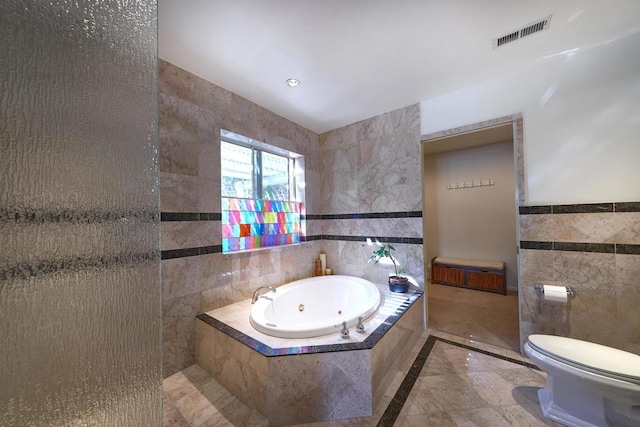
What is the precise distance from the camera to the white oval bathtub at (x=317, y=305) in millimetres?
1528

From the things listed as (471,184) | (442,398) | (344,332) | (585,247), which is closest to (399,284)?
(442,398)

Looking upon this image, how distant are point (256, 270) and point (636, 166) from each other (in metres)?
3.07

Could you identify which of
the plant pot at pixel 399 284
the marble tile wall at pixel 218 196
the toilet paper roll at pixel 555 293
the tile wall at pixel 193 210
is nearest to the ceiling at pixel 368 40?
the tile wall at pixel 193 210

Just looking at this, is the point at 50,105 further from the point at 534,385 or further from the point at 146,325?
the point at 534,385

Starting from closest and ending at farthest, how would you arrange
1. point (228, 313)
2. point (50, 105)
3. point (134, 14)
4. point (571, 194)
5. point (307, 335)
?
point (50, 105), point (134, 14), point (307, 335), point (571, 194), point (228, 313)

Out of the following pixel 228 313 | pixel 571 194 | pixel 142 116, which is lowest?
pixel 228 313

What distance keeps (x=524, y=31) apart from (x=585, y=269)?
1.77 meters

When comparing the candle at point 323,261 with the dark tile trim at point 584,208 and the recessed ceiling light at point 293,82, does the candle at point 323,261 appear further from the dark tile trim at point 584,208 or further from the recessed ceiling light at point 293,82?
the dark tile trim at point 584,208

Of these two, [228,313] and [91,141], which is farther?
[228,313]

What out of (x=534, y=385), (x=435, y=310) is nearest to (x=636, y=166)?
(x=534, y=385)

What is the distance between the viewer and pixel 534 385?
1.50 m

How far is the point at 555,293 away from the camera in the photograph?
63.7 inches

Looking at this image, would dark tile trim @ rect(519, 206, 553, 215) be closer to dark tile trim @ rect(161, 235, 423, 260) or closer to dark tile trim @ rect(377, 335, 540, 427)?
dark tile trim @ rect(161, 235, 423, 260)

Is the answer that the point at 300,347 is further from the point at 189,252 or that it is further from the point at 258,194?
the point at 258,194
